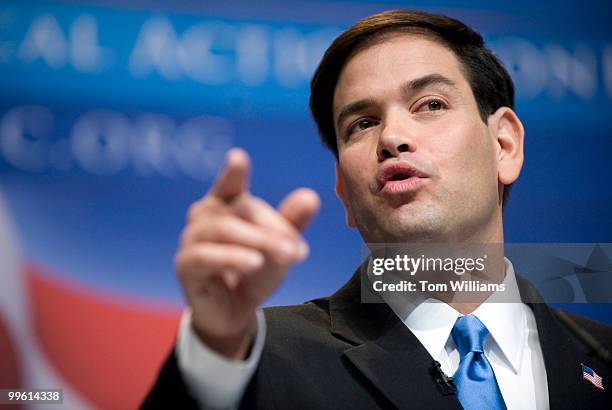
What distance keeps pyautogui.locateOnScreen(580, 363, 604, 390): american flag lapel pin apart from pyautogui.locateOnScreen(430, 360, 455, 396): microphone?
0.39 meters

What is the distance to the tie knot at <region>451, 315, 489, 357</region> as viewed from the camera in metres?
1.69

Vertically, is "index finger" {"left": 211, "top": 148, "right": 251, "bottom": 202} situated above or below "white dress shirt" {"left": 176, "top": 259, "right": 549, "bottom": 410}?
above

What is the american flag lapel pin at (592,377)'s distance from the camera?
5.70 feet

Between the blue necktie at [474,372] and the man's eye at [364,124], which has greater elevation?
the man's eye at [364,124]

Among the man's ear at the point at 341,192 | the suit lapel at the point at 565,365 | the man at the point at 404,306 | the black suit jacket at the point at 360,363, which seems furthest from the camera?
the man's ear at the point at 341,192

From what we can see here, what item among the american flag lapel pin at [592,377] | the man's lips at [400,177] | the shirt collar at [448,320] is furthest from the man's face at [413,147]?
the american flag lapel pin at [592,377]

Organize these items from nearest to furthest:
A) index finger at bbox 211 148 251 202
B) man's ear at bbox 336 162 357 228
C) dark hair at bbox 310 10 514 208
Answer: index finger at bbox 211 148 251 202
dark hair at bbox 310 10 514 208
man's ear at bbox 336 162 357 228

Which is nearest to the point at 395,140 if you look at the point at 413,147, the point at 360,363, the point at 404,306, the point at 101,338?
the point at 413,147

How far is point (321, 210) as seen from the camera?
2.34m

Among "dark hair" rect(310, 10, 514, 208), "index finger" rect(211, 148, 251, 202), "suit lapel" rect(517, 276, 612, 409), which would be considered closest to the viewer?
"index finger" rect(211, 148, 251, 202)

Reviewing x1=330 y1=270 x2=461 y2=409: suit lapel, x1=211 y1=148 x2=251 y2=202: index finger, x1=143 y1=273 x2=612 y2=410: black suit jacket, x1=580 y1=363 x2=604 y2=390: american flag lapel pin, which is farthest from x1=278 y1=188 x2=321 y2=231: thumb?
x1=580 y1=363 x2=604 y2=390: american flag lapel pin

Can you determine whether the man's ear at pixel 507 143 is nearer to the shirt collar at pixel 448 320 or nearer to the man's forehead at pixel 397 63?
the man's forehead at pixel 397 63

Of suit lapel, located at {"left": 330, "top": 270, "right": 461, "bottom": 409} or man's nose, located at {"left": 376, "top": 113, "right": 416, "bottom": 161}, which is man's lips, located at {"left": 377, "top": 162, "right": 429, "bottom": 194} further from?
suit lapel, located at {"left": 330, "top": 270, "right": 461, "bottom": 409}

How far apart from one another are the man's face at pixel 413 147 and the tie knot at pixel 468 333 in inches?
9.3
